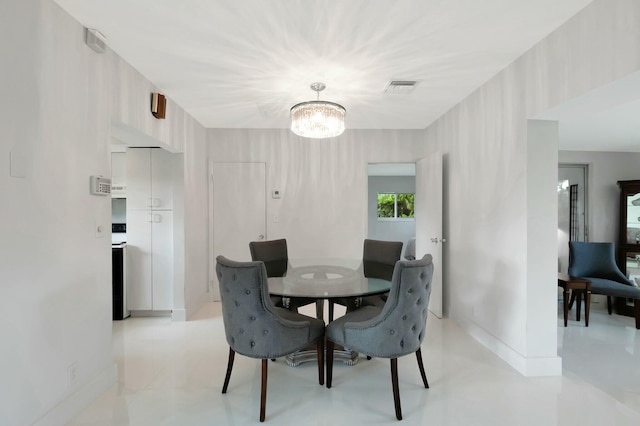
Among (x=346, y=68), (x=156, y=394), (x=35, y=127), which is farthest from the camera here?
(x=346, y=68)

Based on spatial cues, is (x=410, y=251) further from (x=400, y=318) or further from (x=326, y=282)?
(x=400, y=318)

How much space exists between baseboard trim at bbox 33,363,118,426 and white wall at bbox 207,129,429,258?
251cm

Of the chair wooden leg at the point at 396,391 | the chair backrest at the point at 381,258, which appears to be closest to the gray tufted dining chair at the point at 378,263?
the chair backrest at the point at 381,258

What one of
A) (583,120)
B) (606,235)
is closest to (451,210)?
(583,120)

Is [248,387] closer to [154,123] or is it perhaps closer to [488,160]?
[154,123]

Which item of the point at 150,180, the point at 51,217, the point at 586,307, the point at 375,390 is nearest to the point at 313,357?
the point at 375,390

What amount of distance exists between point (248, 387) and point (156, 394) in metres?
0.61

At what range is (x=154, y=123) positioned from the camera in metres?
3.04

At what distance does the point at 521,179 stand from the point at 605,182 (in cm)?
335

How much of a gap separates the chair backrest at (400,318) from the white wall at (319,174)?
8.15 ft

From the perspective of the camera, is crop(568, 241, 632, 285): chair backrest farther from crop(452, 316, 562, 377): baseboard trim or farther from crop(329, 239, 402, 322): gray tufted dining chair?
crop(329, 239, 402, 322): gray tufted dining chair

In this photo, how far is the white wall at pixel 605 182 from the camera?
4.64 meters

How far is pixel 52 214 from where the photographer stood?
6.06 feet

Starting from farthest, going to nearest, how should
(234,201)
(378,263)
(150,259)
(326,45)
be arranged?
(234,201) < (150,259) < (378,263) < (326,45)
